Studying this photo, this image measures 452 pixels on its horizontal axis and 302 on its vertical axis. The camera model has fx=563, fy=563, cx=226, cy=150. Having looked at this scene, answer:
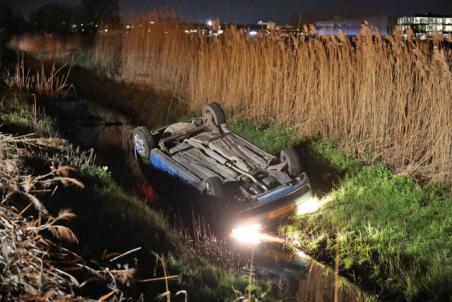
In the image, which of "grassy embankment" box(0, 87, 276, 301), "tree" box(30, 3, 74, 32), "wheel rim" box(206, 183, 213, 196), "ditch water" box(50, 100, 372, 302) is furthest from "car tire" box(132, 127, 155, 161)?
"tree" box(30, 3, 74, 32)

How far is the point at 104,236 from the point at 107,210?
0.70 metres

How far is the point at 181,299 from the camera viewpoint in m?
4.09

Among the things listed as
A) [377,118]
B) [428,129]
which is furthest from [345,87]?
[428,129]

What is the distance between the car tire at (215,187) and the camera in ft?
19.4

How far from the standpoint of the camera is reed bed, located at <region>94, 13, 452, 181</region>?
704 centimetres

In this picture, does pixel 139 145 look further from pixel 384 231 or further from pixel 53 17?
pixel 53 17

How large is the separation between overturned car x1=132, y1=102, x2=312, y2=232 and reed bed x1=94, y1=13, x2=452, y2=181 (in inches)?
66.6

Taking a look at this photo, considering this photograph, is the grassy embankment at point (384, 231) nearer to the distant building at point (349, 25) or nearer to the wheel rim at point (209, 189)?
the wheel rim at point (209, 189)

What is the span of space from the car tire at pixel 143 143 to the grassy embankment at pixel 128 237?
848 millimetres

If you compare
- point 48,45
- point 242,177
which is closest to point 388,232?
point 242,177

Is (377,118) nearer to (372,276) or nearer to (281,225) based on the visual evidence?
(281,225)

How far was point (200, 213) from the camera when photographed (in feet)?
21.1

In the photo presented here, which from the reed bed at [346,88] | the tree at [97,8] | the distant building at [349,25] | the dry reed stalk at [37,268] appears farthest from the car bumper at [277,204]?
the tree at [97,8]

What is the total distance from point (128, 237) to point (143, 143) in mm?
2650
